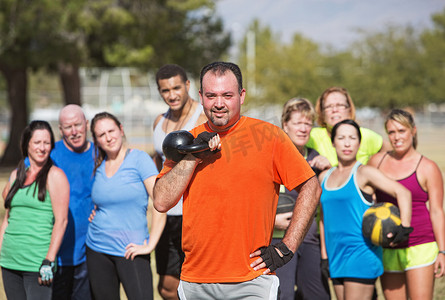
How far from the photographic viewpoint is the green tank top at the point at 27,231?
438 centimetres

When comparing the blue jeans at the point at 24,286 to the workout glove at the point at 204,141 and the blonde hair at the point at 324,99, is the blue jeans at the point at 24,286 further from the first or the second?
the blonde hair at the point at 324,99

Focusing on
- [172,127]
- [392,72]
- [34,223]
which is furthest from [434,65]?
[34,223]

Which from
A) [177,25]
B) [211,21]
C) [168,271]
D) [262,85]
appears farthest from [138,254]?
[262,85]

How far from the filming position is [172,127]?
201 inches

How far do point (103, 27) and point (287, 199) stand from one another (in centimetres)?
1591

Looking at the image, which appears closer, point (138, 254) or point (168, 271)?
point (138, 254)

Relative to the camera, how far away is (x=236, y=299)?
9.77ft

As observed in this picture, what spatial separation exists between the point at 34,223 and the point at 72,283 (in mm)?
773

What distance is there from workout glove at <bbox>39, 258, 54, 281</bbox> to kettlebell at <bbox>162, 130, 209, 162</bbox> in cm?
197

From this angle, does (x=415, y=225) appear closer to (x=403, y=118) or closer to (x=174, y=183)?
(x=403, y=118)

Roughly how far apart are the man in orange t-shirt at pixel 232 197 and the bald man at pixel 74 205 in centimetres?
203

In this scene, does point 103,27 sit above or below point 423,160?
above

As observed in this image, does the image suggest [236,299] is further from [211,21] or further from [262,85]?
[262,85]

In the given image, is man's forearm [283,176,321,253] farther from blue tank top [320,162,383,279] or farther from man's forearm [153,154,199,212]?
blue tank top [320,162,383,279]
